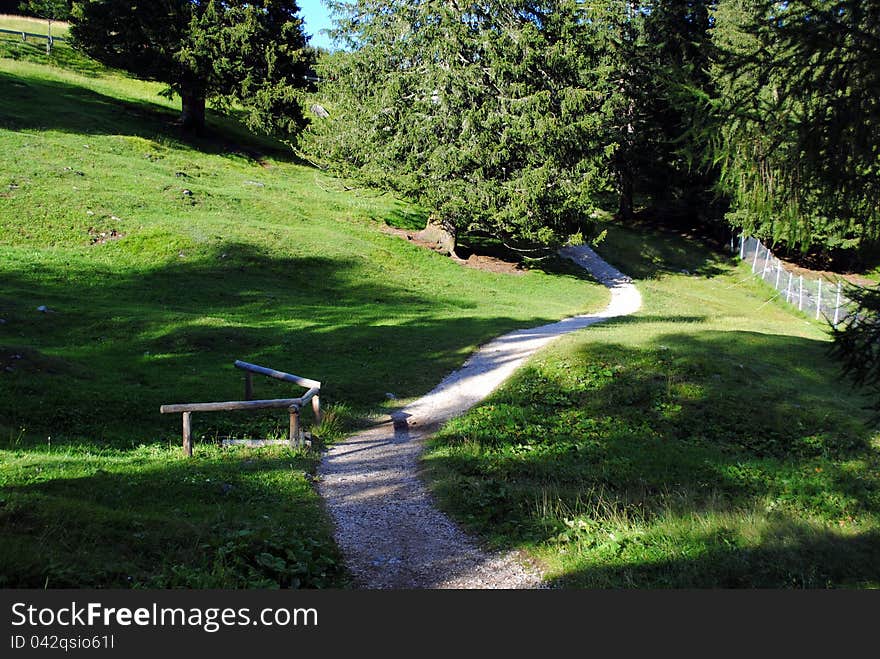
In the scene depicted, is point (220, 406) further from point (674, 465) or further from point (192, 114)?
point (192, 114)

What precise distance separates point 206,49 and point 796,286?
125ft

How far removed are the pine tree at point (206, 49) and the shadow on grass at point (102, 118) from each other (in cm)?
Answer: 224

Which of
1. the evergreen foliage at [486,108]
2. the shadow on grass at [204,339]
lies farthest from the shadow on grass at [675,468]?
the evergreen foliage at [486,108]

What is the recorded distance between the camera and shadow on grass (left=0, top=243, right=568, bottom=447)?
12.3m

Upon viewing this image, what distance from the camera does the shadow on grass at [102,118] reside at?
128 feet

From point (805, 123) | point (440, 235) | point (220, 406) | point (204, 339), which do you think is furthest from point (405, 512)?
point (440, 235)

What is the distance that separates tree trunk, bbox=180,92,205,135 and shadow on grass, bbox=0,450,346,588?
1639 inches

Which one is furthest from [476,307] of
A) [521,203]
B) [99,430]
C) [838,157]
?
[838,157]

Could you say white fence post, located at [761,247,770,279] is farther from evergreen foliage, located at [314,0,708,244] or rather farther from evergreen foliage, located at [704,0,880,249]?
evergreen foliage, located at [704,0,880,249]

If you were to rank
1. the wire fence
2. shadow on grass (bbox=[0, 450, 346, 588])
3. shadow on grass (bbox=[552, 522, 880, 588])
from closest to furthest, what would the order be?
shadow on grass (bbox=[0, 450, 346, 588]), shadow on grass (bbox=[552, 522, 880, 588]), the wire fence

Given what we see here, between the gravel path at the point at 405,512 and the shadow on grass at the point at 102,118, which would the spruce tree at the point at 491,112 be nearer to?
the shadow on grass at the point at 102,118

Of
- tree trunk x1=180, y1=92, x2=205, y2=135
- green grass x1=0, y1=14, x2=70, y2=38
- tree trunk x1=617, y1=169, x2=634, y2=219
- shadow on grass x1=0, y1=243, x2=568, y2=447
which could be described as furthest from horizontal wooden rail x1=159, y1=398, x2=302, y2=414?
green grass x1=0, y1=14, x2=70, y2=38

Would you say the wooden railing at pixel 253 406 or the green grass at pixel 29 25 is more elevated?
the green grass at pixel 29 25

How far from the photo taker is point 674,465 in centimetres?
1093
